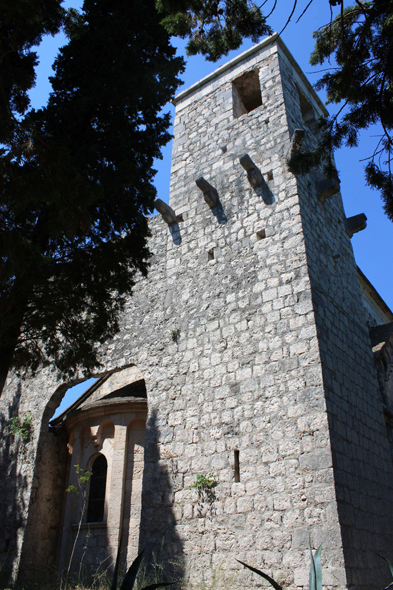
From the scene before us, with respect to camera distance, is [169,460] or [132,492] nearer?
[169,460]

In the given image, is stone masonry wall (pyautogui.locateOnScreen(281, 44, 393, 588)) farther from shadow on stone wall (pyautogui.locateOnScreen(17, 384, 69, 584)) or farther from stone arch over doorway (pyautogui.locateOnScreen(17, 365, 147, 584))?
shadow on stone wall (pyautogui.locateOnScreen(17, 384, 69, 584))

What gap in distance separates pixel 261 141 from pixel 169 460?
20.9 ft

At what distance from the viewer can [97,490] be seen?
30.9 ft

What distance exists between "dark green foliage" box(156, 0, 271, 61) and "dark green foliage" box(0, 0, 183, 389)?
1.55 metres

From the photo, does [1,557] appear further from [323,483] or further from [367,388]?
[367,388]

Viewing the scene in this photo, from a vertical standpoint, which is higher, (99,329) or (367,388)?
(99,329)

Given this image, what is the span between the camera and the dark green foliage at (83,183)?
5.93 m

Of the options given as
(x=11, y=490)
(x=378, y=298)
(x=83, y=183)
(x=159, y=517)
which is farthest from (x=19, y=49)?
(x=378, y=298)

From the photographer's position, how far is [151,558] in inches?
287

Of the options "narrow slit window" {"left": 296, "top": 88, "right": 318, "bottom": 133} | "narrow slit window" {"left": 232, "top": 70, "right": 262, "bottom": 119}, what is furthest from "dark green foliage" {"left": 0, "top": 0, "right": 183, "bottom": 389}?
"narrow slit window" {"left": 296, "top": 88, "right": 318, "bottom": 133}

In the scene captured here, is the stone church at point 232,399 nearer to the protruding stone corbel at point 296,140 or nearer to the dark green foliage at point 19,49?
the protruding stone corbel at point 296,140

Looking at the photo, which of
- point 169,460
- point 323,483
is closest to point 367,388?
point 323,483

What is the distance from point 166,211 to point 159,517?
5883 mm

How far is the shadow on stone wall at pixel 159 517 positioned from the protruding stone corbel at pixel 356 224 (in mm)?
5758
